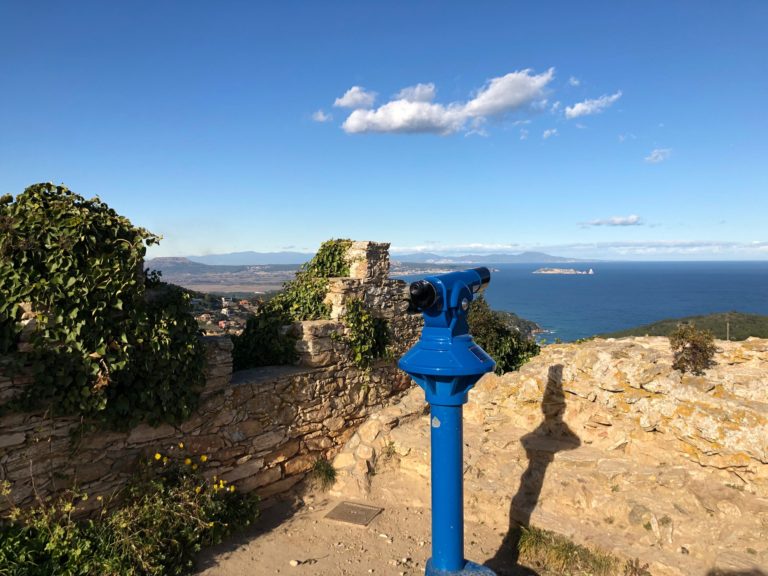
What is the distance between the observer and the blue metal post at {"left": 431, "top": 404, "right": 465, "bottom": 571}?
3.76 m

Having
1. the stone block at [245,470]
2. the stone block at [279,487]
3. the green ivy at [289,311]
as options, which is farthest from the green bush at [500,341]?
the stone block at [245,470]

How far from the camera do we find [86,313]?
202 inches

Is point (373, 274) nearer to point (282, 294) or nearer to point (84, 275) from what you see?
point (282, 294)

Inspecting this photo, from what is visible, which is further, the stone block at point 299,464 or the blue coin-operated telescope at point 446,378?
the stone block at point 299,464

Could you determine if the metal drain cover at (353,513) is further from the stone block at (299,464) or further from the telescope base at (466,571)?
the telescope base at (466,571)

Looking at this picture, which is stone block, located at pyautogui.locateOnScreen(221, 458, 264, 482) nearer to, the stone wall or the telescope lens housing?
the stone wall

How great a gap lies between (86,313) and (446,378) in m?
3.97

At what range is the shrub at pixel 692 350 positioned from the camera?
6906 millimetres

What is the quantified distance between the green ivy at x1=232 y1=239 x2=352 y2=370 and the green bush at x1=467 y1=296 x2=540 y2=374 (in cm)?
315

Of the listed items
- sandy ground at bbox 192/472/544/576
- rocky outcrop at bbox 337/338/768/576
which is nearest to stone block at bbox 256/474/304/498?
sandy ground at bbox 192/472/544/576

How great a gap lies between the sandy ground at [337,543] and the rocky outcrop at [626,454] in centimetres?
45

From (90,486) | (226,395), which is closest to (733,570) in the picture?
(226,395)

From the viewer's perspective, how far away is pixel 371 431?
8.22 m

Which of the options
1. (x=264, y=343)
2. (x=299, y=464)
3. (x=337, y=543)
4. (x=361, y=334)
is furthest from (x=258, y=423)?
(x=361, y=334)
